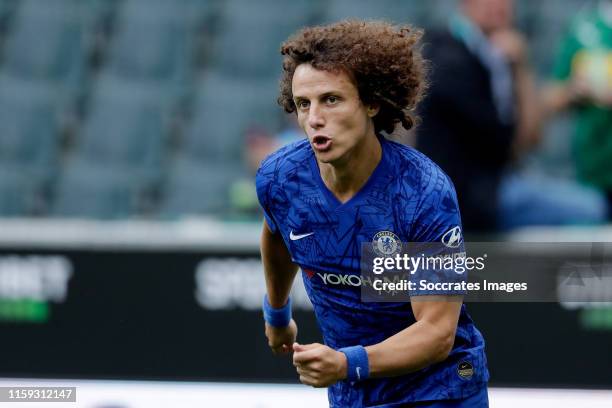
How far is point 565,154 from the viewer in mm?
8977

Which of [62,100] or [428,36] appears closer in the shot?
[428,36]

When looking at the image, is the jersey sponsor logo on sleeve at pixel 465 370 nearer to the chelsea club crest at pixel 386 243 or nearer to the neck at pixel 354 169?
the chelsea club crest at pixel 386 243

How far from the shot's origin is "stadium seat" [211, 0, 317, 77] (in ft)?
31.2

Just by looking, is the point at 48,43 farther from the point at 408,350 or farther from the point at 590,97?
the point at 408,350

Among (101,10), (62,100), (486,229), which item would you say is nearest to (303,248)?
(486,229)

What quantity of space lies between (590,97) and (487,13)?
82 cm

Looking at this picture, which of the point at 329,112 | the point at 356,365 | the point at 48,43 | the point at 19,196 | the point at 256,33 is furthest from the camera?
the point at 48,43

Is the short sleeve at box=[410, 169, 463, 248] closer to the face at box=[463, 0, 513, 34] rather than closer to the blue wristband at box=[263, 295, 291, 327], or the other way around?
the blue wristband at box=[263, 295, 291, 327]

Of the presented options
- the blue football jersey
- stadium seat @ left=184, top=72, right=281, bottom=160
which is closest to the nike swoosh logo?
the blue football jersey

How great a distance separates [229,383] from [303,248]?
126 inches

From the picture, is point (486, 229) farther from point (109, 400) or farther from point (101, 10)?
point (101, 10)

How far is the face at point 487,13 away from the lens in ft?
22.7

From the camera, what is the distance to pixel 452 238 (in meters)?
3.82

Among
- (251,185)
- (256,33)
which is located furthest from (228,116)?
(251,185)
